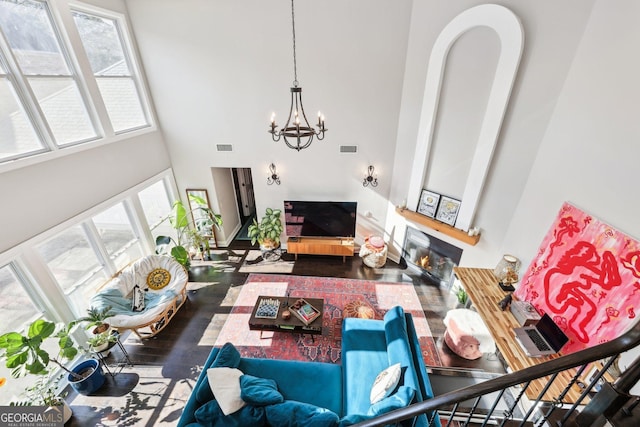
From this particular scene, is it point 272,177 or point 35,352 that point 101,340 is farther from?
point 272,177

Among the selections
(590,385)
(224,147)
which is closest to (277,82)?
(224,147)

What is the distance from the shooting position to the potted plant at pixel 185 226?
5688mm

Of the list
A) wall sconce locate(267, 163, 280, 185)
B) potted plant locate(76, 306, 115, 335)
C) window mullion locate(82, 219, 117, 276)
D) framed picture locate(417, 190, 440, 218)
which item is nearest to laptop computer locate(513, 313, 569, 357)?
framed picture locate(417, 190, 440, 218)

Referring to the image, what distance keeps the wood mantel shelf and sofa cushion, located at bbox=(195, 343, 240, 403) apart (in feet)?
12.7

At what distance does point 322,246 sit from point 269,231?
1281 mm

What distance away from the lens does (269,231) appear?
6.25m

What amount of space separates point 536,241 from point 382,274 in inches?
117

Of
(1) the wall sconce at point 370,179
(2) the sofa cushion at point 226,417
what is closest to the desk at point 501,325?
(1) the wall sconce at point 370,179

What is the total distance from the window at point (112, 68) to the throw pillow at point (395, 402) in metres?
5.82

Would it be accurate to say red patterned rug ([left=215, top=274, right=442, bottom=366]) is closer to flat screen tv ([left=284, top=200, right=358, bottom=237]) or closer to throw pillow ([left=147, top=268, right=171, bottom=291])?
flat screen tv ([left=284, top=200, right=358, bottom=237])

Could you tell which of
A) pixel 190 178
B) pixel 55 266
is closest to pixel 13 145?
pixel 55 266

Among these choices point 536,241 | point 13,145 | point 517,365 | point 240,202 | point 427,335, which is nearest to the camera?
point 517,365

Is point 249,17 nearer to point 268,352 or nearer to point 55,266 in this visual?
point 55,266

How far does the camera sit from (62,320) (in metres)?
3.91
